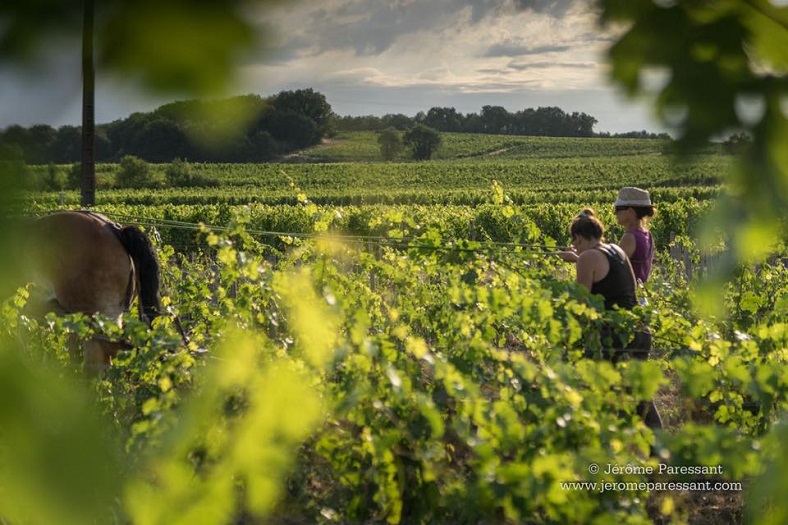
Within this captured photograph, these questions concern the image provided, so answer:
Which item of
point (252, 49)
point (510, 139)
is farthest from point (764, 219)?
point (510, 139)

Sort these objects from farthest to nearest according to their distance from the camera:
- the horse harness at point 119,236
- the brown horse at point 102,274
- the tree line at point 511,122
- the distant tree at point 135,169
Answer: the tree line at point 511,122 < the horse harness at point 119,236 < the brown horse at point 102,274 < the distant tree at point 135,169

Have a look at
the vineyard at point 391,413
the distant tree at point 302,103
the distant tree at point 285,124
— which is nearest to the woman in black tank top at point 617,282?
the vineyard at point 391,413

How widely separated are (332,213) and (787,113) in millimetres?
3020

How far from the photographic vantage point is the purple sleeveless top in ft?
15.9

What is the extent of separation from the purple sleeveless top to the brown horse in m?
3.17

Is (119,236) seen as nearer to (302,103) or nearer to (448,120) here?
(302,103)

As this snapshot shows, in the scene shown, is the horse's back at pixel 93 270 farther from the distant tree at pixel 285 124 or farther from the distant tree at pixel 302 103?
the distant tree at pixel 302 103

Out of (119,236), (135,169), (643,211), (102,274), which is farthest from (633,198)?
(135,169)

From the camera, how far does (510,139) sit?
87375 mm

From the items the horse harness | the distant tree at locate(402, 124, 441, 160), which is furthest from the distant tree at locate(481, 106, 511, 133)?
the horse harness

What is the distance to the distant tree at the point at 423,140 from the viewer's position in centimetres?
7268

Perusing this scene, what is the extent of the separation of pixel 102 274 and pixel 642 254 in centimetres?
362

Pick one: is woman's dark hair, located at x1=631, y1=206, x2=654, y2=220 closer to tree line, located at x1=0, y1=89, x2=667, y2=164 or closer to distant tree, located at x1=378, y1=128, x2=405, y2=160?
distant tree, located at x1=378, y1=128, x2=405, y2=160

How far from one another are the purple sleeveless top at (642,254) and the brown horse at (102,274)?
317 centimetres
